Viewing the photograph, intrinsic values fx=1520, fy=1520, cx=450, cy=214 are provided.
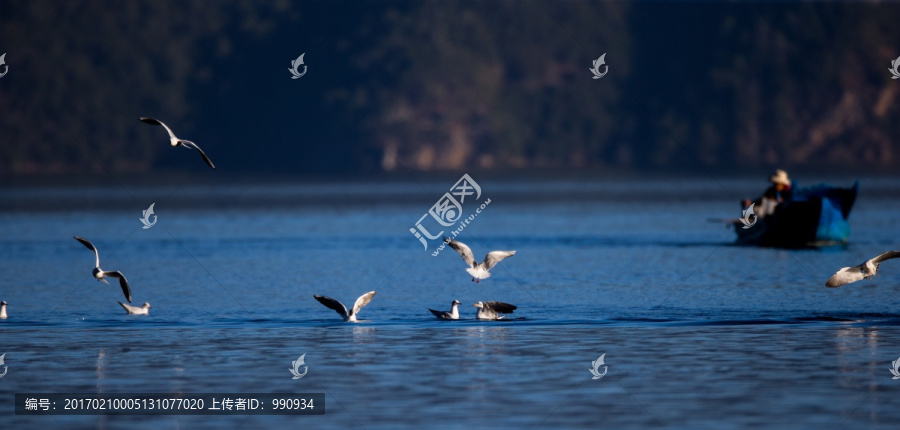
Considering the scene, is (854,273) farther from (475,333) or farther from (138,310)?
(138,310)

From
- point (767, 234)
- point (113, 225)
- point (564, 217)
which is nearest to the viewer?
point (767, 234)

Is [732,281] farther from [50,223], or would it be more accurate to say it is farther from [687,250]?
[50,223]

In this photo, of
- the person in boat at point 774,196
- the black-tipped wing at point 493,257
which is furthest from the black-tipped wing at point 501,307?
the person in boat at point 774,196

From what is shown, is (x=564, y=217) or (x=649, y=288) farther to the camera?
(x=564, y=217)

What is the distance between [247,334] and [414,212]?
6244 centimetres

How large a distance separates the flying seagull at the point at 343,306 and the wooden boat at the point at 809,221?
23.6 meters

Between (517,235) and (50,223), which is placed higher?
(50,223)

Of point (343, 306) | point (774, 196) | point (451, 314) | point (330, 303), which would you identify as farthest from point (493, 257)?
point (774, 196)

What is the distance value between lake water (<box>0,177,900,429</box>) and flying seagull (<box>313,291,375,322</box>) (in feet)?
1.05

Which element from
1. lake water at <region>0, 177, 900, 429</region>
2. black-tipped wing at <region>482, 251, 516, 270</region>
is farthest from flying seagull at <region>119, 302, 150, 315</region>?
black-tipped wing at <region>482, 251, 516, 270</region>

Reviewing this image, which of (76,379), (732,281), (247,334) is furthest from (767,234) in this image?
(76,379)

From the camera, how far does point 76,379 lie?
2283cm

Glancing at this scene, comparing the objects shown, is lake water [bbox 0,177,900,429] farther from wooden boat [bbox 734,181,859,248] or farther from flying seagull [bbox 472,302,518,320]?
wooden boat [bbox 734,181,859,248]

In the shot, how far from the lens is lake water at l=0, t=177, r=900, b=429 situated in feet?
66.4
